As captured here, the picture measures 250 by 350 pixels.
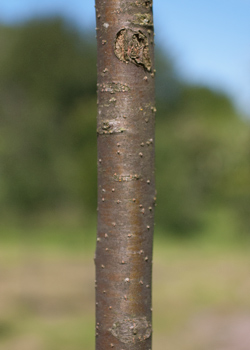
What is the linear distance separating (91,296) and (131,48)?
1449 centimetres

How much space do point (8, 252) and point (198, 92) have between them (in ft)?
192

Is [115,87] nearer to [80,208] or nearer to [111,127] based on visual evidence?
[111,127]

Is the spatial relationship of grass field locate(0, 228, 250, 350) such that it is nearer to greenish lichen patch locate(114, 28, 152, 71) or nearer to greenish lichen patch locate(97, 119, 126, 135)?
greenish lichen patch locate(97, 119, 126, 135)

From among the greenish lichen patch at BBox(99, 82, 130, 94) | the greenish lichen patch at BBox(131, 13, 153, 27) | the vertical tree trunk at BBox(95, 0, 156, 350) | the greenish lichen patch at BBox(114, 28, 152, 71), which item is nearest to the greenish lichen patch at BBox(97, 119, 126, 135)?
the vertical tree trunk at BBox(95, 0, 156, 350)

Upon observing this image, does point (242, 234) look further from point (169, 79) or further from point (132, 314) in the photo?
point (132, 314)

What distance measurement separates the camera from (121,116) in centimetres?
228

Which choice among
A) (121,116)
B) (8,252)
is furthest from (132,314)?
(8,252)

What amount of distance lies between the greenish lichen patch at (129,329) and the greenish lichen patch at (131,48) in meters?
1.11

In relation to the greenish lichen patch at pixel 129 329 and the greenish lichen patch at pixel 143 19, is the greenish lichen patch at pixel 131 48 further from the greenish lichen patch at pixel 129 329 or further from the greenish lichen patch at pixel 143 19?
the greenish lichen patch at pixel 129 329

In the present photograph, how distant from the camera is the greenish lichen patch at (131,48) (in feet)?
7.50

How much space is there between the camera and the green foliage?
2286cm

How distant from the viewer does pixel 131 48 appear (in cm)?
229

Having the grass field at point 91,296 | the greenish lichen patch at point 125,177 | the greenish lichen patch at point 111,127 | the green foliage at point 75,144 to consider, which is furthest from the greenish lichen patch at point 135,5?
the green foliage at point 75,144

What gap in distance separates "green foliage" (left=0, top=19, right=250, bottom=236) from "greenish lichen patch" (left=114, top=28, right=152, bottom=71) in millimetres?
17416
